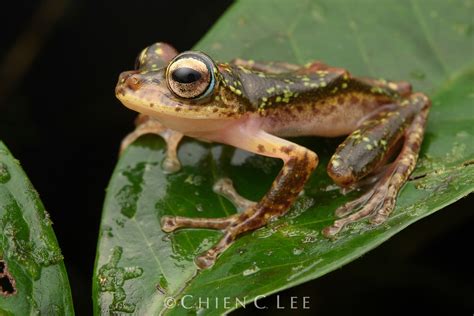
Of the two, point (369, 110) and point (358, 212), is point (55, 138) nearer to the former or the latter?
point (369, 110)

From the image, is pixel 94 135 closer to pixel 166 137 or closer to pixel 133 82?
pixel 166 137

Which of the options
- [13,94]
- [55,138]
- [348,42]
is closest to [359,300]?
[348,42]

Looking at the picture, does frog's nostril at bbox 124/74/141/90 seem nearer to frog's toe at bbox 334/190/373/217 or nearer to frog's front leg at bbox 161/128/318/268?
frog's front leg at bbox 161/128/318/268

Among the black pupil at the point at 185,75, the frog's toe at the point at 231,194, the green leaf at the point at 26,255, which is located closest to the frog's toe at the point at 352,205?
the frog's toe at the point at 231,194

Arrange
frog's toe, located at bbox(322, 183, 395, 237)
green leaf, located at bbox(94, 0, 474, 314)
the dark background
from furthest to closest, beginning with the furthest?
the dark background
frog's toe, located at bbox(322, 183, 395, 237)
green leaf, located at bbox(94, 0, 474, 314)

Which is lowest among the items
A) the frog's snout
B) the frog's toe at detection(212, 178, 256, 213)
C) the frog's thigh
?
the frog's toe at detection(212, 178, 256, 213)

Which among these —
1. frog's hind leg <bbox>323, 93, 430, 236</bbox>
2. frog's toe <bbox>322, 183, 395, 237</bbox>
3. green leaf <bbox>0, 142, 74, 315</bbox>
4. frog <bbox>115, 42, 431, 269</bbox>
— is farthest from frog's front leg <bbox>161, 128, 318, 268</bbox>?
green leaf <bbox>0, 142, 74, 315</bbox>
